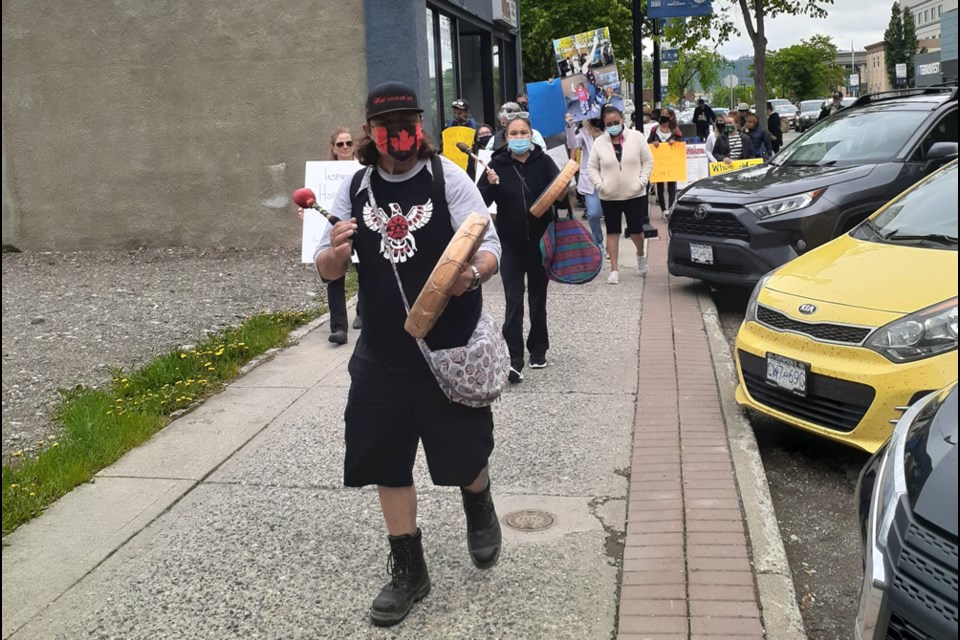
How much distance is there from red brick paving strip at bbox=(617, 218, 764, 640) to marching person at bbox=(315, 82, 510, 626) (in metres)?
0.84

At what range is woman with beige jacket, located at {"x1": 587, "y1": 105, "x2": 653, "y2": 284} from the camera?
1070 cm

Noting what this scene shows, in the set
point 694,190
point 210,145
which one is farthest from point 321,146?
point 694,190

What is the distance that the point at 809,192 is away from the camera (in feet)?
30.2

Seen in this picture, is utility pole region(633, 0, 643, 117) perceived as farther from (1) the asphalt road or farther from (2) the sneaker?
(1) the asphalt road

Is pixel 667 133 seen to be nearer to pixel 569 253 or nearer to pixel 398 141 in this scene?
pixel 569 253

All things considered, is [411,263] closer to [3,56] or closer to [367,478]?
[367,478]

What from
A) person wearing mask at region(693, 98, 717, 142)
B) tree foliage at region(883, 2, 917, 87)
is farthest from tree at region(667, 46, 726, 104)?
person wearing mask at region(693, 98, 717, 142)

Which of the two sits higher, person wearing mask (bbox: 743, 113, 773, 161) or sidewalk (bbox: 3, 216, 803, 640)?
person wearing mask (bbox: 743, 113, 773, 161)

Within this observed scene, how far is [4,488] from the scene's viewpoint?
210 inches

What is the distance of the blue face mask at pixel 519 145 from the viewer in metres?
6.91

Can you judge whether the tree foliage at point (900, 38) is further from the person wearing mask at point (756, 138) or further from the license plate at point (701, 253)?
the license plate at point (701, 253)

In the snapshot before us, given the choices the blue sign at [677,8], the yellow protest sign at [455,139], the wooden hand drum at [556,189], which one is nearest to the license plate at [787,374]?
the wooden hand drum at [556,189]

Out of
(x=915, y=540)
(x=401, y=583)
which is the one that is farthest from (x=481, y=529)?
(x=915, y=540)

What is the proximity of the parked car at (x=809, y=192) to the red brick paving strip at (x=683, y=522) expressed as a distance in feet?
6.74
